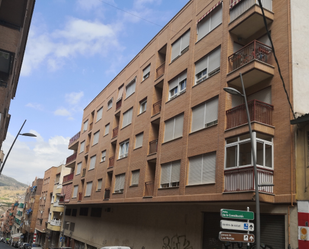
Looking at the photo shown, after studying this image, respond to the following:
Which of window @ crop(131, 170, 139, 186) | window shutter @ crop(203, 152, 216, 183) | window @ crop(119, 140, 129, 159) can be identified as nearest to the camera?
window shutter @ crop(203, 152, 216, 183)

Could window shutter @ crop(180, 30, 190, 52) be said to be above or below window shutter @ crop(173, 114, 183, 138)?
above

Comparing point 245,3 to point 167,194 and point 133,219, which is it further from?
point 133,219

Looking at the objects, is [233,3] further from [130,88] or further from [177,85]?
[130,88]

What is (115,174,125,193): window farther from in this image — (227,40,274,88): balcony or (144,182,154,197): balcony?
(227,40,274,88): balcony

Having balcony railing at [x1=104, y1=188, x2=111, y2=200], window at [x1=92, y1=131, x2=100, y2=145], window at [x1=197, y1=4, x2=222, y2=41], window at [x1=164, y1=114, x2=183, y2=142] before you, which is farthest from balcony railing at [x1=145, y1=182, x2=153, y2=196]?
window at [x1=92, y1=131, x2=100, y2=145]

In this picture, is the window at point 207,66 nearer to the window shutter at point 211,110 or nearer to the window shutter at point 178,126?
the window shutter at point 211,110

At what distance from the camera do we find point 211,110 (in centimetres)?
1628

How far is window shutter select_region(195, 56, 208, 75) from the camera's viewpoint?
17906 mm

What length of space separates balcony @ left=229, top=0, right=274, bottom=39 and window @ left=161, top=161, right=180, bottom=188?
772 centimetres

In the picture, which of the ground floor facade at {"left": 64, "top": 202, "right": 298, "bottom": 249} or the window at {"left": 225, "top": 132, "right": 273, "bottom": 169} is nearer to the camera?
the ground floor facade at {"left": 64, "top": 202, "right": 298, "bottom": 249}

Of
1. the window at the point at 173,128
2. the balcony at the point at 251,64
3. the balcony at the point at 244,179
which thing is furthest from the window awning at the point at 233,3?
the balcony at the point at 244,179

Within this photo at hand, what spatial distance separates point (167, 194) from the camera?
18.1 meters

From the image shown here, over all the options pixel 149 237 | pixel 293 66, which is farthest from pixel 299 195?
pixel 149 237

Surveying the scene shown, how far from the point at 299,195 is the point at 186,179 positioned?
6.37m
